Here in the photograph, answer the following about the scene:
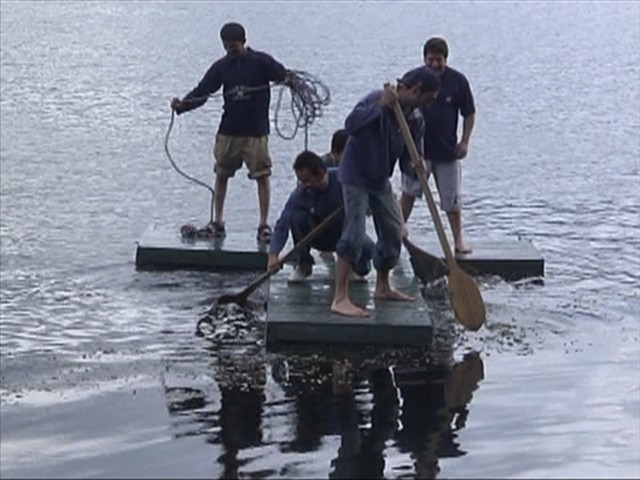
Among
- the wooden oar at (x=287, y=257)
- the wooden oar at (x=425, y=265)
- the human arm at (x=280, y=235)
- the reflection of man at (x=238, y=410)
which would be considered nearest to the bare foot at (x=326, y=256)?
the wooden oar at (x=425, y=265)

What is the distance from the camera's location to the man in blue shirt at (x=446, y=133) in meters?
11.4

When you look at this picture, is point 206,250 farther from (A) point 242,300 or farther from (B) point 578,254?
(B) point 578,254

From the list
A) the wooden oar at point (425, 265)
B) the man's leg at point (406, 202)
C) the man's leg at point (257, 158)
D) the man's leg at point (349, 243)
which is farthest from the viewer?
the man's leg at point (257, 158)

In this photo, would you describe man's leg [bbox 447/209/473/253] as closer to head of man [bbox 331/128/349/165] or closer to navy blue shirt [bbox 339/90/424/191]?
head of man [bbox 331/128/349/165]

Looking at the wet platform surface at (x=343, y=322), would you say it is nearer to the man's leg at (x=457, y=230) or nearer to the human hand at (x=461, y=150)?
the human hand at (x=461, y=150)

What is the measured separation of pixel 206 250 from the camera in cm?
1203

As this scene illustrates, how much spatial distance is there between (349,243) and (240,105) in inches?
110

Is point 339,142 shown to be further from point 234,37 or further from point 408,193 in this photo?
point 234,37

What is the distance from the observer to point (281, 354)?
9406 mm

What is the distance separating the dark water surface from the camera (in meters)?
7.77

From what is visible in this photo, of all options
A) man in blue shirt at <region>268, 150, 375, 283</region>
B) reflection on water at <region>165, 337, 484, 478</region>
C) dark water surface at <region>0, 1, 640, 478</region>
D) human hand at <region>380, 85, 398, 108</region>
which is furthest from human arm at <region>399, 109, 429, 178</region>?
reflection on water at <region>165, 337, 484, 478</region>

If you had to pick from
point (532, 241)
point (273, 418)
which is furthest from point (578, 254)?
point (273, 418)

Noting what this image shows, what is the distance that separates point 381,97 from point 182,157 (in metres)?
12.1

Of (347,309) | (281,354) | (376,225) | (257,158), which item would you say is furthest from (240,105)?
(281,354)
